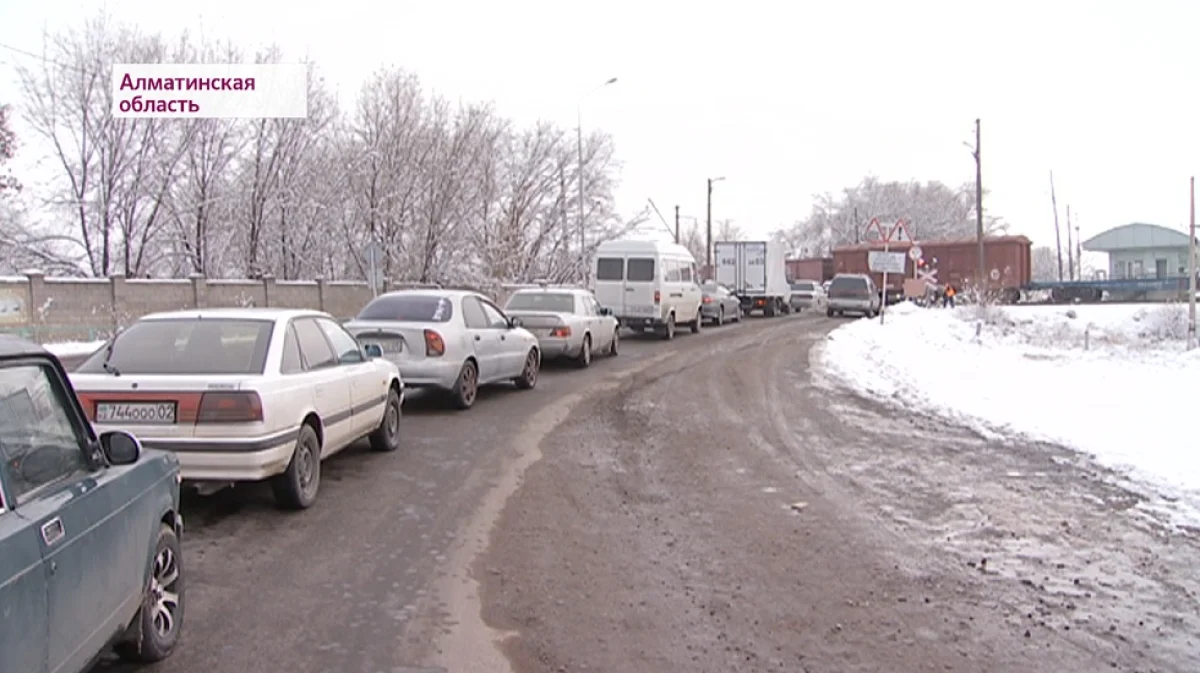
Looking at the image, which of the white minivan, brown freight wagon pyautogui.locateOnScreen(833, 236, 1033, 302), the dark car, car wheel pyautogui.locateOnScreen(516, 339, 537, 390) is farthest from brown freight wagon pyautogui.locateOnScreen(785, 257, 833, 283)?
the dark car

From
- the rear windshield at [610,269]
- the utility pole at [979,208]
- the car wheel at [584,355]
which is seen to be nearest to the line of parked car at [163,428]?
the car wheel at [584,355]

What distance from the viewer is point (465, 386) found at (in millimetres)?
11898

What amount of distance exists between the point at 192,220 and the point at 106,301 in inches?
471

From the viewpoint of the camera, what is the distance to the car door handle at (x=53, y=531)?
291cm

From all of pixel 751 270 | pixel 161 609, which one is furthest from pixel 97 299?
pixel 751 270

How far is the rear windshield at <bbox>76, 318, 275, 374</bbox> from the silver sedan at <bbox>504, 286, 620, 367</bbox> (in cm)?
1018

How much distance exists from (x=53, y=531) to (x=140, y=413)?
344cm

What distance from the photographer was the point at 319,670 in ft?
13.3

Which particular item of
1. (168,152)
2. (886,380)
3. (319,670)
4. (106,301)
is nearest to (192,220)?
(168,152)

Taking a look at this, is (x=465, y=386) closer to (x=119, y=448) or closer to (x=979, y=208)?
(x=119, y=448)

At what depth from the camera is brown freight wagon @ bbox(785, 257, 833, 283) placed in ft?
198

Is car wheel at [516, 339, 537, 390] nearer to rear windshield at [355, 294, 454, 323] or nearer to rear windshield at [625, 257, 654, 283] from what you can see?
rear windshield at [355, 294, 454, 323]

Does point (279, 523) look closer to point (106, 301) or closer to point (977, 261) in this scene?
point (106, 301)
